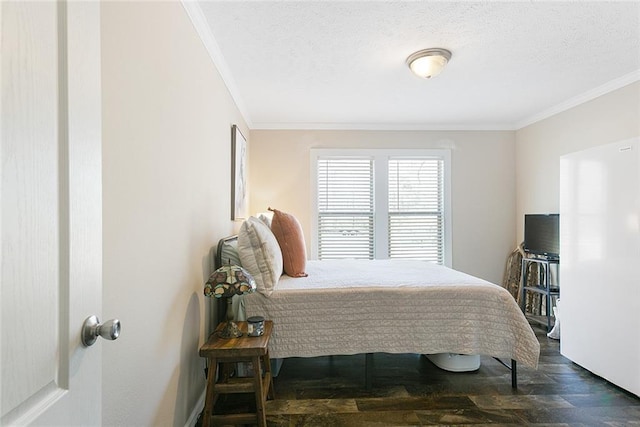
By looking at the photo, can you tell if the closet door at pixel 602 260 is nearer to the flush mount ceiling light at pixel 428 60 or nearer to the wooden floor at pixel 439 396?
the wooden floor at pixel 439 396

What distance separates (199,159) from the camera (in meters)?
2.10

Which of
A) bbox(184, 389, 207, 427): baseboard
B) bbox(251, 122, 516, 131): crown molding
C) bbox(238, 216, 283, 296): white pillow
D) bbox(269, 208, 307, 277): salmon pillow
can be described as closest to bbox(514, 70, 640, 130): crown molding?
bbox(251, 122, 516, 131): crown molding

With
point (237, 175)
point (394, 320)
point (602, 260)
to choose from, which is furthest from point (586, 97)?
point (237, 175)

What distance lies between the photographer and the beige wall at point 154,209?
1.12 m

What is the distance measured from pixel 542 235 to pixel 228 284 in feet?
11.6

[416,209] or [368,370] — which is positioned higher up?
[416,209]

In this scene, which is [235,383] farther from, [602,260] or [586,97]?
[586,97]

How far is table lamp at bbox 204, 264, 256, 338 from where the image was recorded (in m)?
1.90

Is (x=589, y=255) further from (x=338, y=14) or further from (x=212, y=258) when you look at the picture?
(x=212, y=258)

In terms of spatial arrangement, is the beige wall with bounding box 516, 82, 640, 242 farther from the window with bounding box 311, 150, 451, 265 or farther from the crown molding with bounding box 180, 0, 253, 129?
the crown molding with bounding box 180, 0, 253, 129

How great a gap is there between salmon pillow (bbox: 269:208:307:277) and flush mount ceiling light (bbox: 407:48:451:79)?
1534 mm

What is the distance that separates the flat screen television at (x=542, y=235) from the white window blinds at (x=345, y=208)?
1.84m

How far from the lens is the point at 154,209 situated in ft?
4.69

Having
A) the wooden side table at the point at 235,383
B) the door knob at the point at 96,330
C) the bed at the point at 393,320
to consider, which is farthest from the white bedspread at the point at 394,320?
the door knob at the point at 96,330
